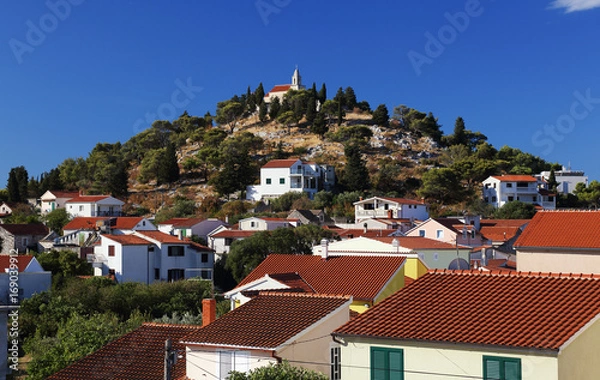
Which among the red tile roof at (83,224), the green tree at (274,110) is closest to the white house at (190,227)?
the red tile roof at (83,224)

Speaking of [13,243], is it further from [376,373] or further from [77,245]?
[376,373]

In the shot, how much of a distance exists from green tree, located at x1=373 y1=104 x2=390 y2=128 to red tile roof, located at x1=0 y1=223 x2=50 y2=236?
5617 cm

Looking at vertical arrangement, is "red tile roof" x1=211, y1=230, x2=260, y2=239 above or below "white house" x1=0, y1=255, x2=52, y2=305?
above

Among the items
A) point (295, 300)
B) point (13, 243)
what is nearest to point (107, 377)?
point (295, 300)

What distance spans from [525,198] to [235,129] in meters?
52.9

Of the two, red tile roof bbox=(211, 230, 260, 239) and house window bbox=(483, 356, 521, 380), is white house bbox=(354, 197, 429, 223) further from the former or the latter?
house window bbox=(483, 356, 521, 380)

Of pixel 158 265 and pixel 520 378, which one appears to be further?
pixel 158 265

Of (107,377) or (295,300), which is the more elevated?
(295,300)

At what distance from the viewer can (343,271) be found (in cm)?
2572

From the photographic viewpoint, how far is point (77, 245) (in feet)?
203

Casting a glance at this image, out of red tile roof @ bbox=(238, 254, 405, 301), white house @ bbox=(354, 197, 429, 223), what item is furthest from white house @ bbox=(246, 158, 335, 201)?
red tile roof @ bbox=(238, 254, 405, 301)

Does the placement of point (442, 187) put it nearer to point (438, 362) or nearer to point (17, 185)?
point (17, 185)

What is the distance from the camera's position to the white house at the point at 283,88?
442 feet

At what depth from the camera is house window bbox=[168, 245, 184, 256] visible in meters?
55.8
